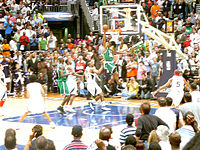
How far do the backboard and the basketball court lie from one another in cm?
291

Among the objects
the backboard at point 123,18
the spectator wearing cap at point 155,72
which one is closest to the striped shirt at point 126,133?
the backboard at point 123,18

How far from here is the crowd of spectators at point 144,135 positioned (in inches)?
166

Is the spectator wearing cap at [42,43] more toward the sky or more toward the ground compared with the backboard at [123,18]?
more toward the ground

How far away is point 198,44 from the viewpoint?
16984 millimetres

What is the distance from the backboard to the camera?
14867 mm

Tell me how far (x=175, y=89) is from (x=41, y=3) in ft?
56.9

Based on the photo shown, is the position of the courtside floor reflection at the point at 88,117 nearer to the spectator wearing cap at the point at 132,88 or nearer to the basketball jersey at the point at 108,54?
the basketball jersey at the point at 108,54

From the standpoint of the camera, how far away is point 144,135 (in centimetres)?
581

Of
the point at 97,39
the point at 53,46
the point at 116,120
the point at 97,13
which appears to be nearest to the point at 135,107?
the point at 116,120

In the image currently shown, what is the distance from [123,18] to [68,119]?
5.84 m

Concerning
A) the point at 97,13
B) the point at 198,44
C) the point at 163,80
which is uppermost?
the point at 97,13

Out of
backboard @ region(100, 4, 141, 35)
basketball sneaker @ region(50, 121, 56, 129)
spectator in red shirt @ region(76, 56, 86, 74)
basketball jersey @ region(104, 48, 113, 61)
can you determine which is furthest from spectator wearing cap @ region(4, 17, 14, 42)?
basketball sneaker @ region(50, 121, 56, 129)

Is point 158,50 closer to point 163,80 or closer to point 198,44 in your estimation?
point 198,44

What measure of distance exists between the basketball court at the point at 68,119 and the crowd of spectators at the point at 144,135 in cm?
168
